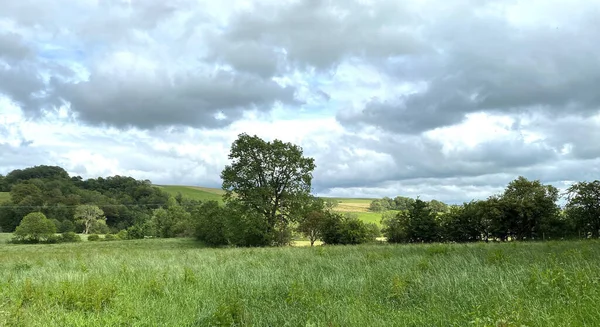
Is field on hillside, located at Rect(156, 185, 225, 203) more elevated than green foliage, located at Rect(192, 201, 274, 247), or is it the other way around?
field on hillside, located at Rect(156, 185, 225, 203)

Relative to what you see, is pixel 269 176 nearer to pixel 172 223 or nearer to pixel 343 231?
pixel 343 231

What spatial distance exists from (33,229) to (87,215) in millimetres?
32948

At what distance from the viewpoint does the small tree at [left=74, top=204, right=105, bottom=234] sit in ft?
340

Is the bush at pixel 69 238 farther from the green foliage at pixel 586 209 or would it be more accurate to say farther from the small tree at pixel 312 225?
the green foliage at pixel 586 209

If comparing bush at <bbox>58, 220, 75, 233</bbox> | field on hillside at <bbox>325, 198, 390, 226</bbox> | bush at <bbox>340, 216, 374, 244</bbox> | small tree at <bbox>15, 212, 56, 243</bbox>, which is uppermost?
bush at <bbox>340, 216, 374, 244</bbox>

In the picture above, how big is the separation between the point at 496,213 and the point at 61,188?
13449 cm

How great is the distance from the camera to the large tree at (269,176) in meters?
47.9

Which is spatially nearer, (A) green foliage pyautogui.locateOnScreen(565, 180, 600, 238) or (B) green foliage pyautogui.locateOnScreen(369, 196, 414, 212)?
(A) green foliage pyautogui.locateOnScreen(565, 180, 600, 238)

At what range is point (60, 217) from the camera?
106125 millimetres

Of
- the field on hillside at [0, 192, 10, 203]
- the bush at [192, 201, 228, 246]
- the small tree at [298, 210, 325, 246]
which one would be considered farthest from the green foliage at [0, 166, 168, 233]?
the small tree at [298, 210, 325, 246]

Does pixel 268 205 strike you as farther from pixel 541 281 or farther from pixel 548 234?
pixel 541 281

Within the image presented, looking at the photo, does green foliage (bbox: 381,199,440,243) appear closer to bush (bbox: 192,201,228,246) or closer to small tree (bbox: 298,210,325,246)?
small tree (bbox: 298,210,325,246)

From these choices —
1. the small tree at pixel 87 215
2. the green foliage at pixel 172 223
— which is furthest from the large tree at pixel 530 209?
the small tree at pixel 87 215

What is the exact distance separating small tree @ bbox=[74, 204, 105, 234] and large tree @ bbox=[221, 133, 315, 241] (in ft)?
239
